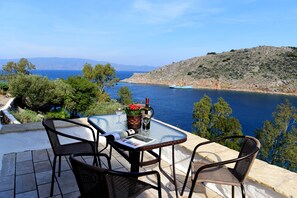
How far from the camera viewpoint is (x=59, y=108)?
14727 mm

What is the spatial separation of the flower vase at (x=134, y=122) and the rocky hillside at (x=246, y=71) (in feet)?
122

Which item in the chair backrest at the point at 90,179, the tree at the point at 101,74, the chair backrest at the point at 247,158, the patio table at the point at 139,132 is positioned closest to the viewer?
the chair backrest at the point at 90,179

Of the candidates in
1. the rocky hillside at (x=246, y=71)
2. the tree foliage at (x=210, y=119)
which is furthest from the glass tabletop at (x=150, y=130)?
the rocky hillside at (x=246, y=71)

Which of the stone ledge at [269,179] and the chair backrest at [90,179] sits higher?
the chair backrest at [90,179]

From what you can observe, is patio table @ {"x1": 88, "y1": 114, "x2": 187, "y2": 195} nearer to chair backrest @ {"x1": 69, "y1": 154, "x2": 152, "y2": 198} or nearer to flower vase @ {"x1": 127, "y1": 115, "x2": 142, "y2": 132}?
flower vase @ {"x1": 127, "y1": 115, "x2": 142, "y2": 132}

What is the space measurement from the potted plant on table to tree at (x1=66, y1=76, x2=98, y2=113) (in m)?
15.6

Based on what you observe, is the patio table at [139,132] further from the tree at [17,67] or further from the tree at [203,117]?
the tree at [17,67]

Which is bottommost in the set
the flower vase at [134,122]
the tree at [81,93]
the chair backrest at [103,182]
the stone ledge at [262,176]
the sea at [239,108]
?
the sea at [239,108]

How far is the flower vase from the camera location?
169 centimetres

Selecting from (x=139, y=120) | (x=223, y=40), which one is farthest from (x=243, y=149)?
(x=223, y=40)

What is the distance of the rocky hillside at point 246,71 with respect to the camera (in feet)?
108

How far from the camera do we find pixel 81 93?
1683cm

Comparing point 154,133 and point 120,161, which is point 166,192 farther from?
point 120,161

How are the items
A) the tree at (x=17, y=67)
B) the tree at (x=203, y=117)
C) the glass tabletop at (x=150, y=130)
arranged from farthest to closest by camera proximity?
1. the tree at (x=17, y=67)
2. the tree at (x=203, y=117)
3. the glass tabletop at (x=150, y=130)
